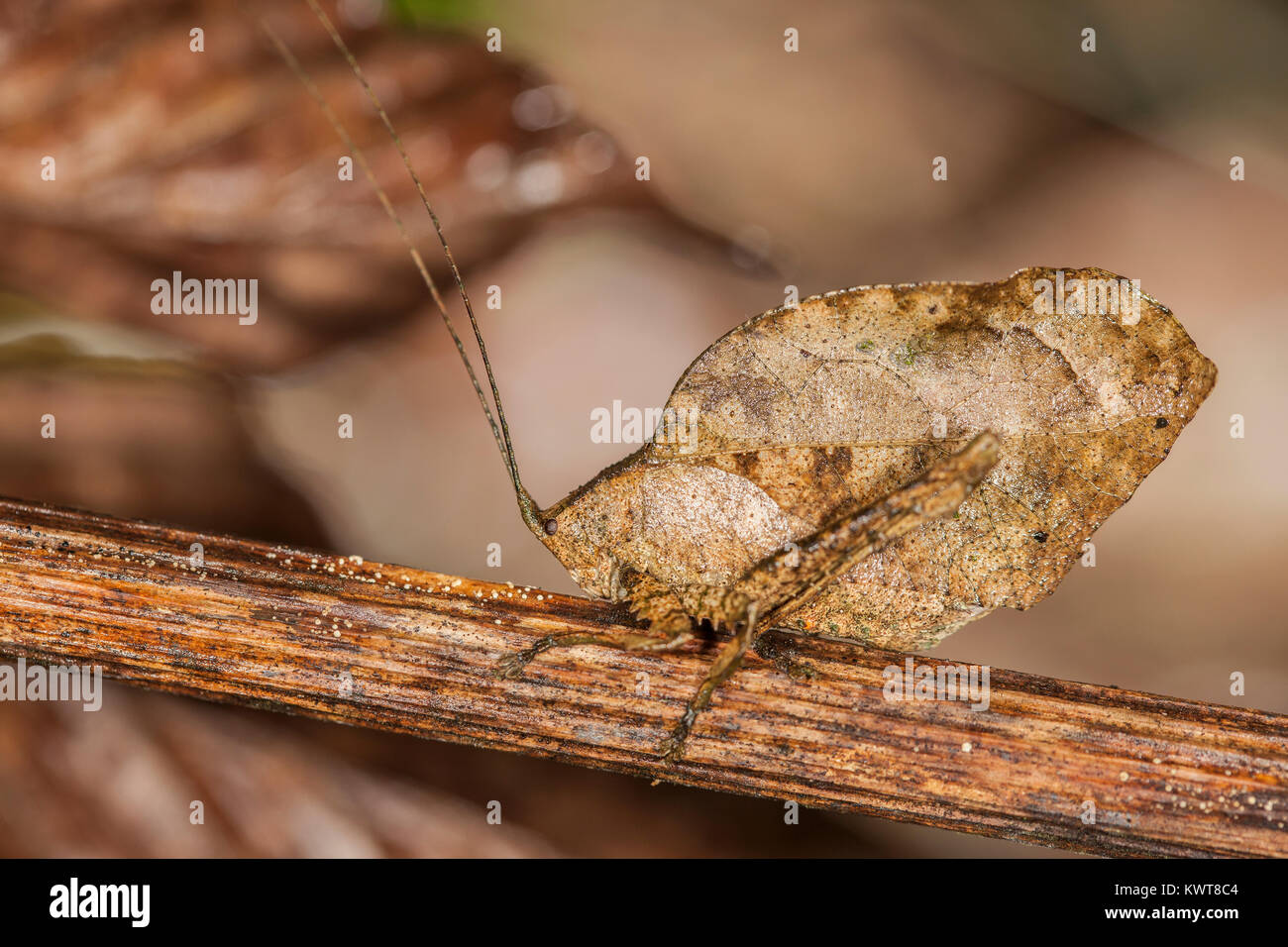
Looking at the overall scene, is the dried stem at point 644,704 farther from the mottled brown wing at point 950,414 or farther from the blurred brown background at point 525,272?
the blurred brown background at point 525,272

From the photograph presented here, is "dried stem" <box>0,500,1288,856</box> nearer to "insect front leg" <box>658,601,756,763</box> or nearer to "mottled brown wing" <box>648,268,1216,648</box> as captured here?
"insect front leg" <box>658,601,756,763</box>

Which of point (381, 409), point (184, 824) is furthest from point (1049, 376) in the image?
point (184, 824)

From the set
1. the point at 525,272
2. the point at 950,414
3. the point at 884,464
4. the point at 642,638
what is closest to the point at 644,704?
the point at 642,638

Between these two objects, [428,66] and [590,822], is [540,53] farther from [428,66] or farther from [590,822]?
[590,822]

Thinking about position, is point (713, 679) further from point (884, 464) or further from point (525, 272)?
point (525, 272)

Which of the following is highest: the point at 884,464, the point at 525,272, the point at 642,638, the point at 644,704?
the point at 525,272

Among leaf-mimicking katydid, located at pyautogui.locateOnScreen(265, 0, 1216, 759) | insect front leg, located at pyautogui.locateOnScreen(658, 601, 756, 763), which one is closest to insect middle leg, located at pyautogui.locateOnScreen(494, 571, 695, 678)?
leaf-mimicking katydid, located at pyautogui.locateOnScreen(265, 0, 1216, 759)
